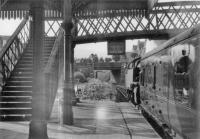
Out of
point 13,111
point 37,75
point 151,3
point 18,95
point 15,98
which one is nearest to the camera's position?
point 37,75

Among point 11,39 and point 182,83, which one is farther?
point 11,39

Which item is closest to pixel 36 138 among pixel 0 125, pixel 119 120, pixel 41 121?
pixel 41 121

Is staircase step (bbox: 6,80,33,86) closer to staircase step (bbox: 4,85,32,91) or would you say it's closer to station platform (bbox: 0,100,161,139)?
staircase step (bbox: 4,85,32,91)

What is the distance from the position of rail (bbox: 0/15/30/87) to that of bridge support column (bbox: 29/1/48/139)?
6.47 metres

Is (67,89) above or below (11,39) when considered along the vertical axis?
below

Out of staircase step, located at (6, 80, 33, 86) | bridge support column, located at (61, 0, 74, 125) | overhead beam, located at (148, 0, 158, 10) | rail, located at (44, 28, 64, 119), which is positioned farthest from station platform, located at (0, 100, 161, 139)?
overhead beam, located at (148, 0, 158, 10)

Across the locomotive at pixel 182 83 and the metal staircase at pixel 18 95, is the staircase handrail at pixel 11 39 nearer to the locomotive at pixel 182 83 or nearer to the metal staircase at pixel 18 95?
the metal staircase at pixel 18 95

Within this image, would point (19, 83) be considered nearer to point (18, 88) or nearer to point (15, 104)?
point (18, 88)

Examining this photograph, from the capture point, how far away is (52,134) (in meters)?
10.2

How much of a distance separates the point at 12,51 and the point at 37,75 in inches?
321

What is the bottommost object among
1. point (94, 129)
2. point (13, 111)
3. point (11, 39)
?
point (94, 129)

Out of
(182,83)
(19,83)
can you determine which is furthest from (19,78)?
(182,83)

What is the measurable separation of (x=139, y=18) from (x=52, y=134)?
1389 centimetres

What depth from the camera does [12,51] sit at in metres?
15.4
